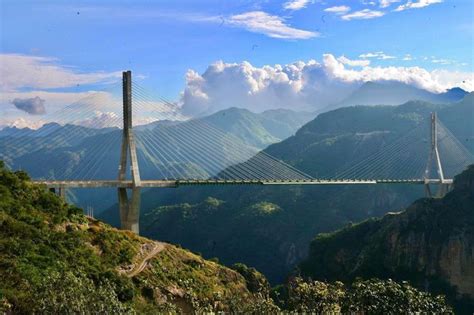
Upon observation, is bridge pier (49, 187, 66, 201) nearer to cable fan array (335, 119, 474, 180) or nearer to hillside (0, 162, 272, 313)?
hillside (0, 162, 272, 313)

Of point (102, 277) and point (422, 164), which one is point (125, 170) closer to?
point (102, 277)

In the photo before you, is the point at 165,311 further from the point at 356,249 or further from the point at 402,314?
the point at 356,249

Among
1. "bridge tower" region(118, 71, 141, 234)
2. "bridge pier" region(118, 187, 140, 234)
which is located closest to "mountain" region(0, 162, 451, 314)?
"bridge pier" region(118, 187, 140, 234)

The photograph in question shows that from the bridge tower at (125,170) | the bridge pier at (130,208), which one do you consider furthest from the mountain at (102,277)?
the bridge tower at (125,170)

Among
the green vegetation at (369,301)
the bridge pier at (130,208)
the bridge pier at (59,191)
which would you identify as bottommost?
the green vegetation at (369,301)

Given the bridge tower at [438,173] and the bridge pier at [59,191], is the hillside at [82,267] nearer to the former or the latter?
the bridge pier at [59,191]

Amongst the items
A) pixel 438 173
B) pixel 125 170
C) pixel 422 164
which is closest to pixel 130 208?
pixel 125 170
